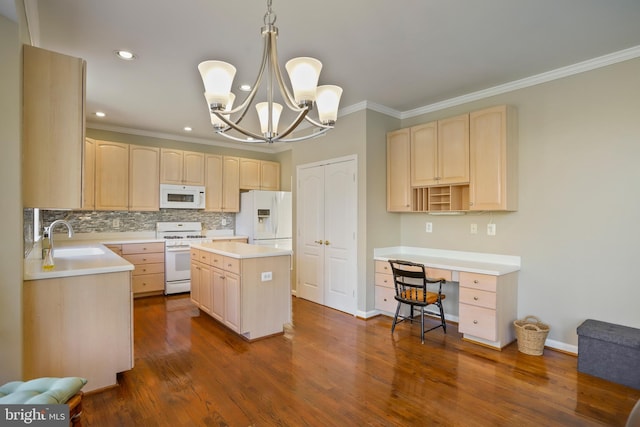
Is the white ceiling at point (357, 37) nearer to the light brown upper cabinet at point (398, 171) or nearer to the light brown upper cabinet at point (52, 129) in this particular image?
the light brown upper cabinet at point (52, 129)

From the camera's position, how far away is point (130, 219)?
5.35 m

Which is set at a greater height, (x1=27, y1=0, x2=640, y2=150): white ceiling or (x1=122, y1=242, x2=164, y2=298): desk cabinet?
(x1=27, y1=0, x2=640, y2=150): white ceiling

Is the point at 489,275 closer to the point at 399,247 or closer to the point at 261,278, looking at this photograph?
the point at 399,247

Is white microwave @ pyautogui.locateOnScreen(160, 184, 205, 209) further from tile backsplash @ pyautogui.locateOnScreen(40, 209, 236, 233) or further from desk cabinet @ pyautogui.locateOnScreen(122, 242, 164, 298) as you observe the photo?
desk cabinet @ pyautogui.locateOnScreen(122, 242, 164, 298)

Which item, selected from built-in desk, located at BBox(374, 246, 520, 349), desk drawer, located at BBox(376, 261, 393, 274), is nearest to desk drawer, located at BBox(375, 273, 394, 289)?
desk drawer, located at BBox(376, 261, 393, 274)

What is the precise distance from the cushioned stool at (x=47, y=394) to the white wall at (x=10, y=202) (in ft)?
1.94

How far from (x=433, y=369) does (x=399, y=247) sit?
1.89 meters

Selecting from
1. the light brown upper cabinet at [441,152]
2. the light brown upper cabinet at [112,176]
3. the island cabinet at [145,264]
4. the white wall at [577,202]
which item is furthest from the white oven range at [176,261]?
the white wall at [577,202]

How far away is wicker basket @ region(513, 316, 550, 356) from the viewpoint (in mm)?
2943

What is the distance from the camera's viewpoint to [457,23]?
2.34m

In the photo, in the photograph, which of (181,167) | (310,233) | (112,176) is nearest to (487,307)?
(310,233)

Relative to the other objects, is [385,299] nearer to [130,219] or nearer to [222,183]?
[222,183]

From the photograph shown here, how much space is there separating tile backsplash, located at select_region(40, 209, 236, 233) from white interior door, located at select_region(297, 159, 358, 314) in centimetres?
201

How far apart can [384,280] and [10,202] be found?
3379 mm
